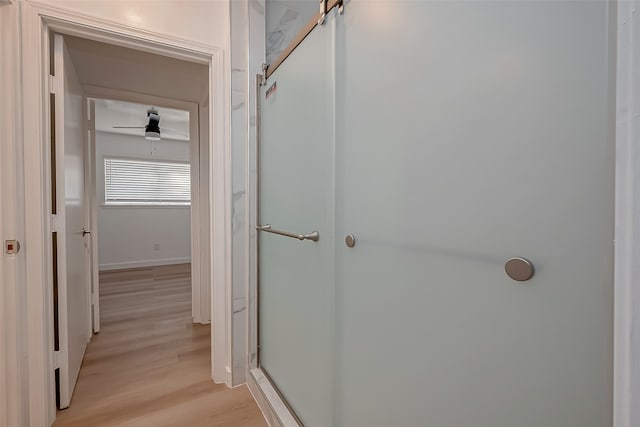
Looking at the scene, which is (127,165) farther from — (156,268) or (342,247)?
(342,247)

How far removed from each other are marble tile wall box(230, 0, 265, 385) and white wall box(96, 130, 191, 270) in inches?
168

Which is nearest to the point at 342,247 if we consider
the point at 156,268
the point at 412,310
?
the point at 412,310

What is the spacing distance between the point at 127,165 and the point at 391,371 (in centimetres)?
577

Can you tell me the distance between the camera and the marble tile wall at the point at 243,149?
5.84ft

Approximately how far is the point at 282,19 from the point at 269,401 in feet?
7.15

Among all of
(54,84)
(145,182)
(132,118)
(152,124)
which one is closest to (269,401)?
(54,84)

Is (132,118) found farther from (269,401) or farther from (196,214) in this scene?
(269,401)

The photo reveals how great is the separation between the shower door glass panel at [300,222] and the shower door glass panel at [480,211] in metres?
0.17

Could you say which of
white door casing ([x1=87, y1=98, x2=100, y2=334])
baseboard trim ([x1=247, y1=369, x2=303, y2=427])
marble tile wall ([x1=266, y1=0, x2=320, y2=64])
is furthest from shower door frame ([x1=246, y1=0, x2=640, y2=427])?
white door casing ([x1=87, y1=98, x2=100, y2=334])

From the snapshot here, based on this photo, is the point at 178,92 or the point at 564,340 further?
the point at 178,92

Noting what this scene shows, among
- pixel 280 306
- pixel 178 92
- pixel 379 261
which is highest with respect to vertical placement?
pixel 178 92

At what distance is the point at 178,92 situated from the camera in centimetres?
279

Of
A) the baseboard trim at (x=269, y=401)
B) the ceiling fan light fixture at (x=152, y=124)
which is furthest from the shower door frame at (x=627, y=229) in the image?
the ceiling fan light fixture at (x=152, y=124)

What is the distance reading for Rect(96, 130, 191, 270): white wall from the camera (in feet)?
16.1
